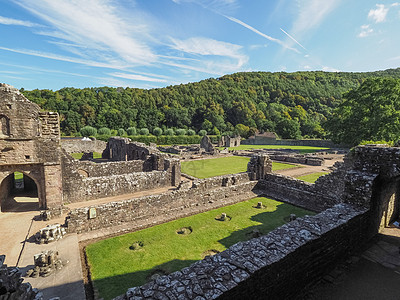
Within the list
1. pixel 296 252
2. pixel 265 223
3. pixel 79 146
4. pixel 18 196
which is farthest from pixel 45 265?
pixel 79 146

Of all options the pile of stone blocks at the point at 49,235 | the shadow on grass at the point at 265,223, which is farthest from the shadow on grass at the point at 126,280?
the pile of stone blocks at the point at 49,235

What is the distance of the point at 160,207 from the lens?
11609 millimetres

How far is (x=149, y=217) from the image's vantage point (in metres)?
11.2

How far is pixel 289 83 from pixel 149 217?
5666 inches

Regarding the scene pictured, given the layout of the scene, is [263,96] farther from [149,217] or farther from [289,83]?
[149,217]

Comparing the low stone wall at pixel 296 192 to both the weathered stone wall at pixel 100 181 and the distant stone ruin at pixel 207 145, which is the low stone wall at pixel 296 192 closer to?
the weathered stone wall at pixel 100 181

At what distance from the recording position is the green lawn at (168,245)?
7.00 meters

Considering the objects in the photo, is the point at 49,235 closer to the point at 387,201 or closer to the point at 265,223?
the point at 265,223

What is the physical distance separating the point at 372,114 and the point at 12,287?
140ft

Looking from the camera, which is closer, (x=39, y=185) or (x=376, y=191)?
(x=376, y=191)

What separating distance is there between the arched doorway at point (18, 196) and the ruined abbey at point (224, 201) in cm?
18

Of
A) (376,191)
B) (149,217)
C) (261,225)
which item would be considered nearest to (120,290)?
(149,217)

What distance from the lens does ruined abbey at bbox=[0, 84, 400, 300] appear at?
158 inches

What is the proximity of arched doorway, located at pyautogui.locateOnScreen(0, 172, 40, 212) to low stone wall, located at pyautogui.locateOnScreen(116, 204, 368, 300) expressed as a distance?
1316 centimetres
